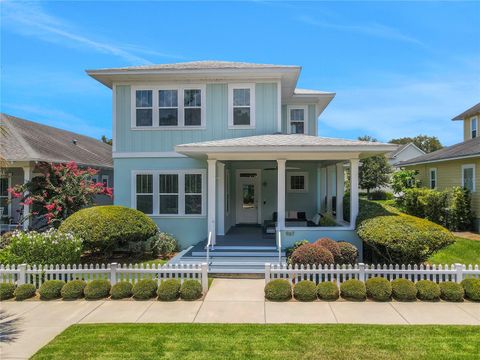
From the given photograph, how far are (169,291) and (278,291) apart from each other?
251 cm

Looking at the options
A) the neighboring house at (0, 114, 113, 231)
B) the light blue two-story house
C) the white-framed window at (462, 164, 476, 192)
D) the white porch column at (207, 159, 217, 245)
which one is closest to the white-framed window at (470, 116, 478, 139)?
the white-framed window at (462, 164, 476, 192)

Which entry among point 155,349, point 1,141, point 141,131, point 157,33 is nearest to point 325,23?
point 157,33

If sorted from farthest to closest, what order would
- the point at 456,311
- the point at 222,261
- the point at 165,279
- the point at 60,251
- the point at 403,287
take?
the point at 222,261, the point at 60,251, the point at 165,279, the point at 403,287, the point at 456,311

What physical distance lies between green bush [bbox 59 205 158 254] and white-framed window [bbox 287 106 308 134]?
8777mm

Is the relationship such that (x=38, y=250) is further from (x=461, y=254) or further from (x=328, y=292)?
(x=461, y=254)

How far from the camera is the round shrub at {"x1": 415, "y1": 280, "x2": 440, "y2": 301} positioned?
24.4ft

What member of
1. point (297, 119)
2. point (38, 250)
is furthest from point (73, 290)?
point (297, 119)

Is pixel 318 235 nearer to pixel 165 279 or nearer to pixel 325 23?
pixel 165 279

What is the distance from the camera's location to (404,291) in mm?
7445

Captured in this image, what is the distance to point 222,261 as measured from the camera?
10172 mm

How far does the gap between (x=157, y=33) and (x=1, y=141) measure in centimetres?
1005

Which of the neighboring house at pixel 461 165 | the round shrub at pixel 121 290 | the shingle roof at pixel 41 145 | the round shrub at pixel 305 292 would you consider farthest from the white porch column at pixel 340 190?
the shingle roof at pixel 41 145

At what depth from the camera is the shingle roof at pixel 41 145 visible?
14.8 meters

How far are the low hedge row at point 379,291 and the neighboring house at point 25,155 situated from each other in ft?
35.7
